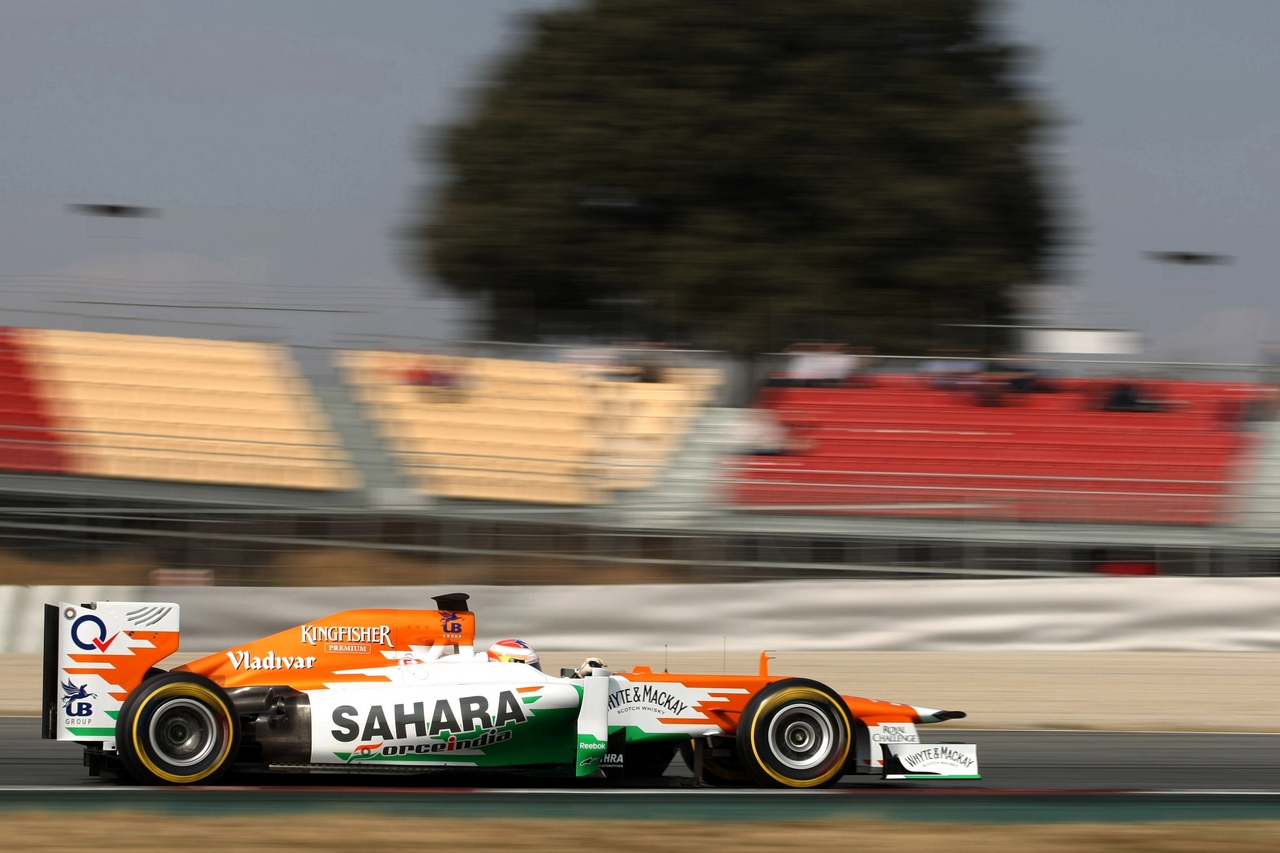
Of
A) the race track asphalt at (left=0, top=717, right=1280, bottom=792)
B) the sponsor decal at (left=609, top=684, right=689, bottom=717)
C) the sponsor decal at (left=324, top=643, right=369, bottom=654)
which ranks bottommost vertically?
the race track asphalt at (left=0, top=717, right=1280, bottom=792)

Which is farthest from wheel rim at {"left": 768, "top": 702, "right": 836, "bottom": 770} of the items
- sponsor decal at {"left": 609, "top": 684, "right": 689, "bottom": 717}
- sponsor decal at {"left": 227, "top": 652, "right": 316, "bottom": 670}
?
sponsor decal at {"left": 227, "top": 652, "right": 316, "bottom": 670}

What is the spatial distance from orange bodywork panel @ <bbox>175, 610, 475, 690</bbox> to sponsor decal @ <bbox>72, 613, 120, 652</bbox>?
1.12 feet

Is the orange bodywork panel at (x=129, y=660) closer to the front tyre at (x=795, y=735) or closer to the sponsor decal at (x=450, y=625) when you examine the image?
the sponsor decal at (x=450, y=625)

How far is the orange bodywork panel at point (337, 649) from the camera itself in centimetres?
608

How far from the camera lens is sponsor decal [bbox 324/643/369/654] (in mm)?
6164

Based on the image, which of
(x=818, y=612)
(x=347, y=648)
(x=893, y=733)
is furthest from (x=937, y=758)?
(x=818, y=612)

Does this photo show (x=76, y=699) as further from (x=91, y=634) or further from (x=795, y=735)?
(x=795, y=735)

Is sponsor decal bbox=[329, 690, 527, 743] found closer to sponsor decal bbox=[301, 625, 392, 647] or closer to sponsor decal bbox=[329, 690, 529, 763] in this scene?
sponsor decal bbox=[329, 690, 529, 763]

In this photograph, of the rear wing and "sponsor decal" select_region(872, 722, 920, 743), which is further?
"sponsor decal" select_region(872, 722, 920, 743)

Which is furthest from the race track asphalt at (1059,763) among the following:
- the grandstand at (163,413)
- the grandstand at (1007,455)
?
the grandstand at (163,413)

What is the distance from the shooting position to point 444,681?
5.96 meters

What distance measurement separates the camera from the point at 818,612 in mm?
11344

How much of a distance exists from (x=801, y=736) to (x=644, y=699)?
708 millimetres

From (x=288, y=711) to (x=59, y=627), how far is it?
1.02m
